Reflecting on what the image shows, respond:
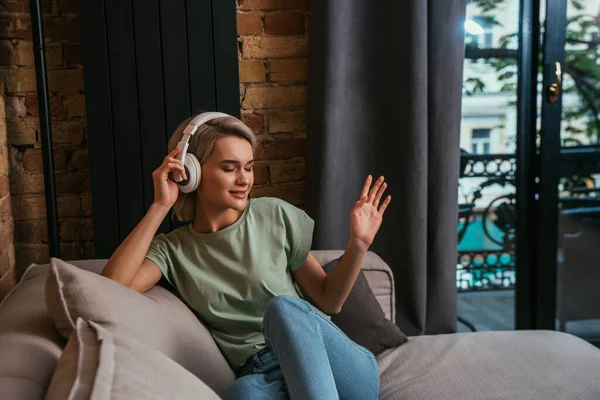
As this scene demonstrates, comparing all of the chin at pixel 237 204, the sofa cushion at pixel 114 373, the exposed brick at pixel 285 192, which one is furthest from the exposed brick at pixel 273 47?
the sofa cushion at pixel 114 373

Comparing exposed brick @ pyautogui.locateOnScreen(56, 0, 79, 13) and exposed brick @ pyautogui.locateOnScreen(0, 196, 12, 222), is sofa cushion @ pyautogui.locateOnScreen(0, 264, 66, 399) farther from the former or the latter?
exposed brick @ pyautogui.locateOnScreen(56, 0, 79, 13)

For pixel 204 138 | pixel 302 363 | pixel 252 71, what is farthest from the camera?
pixel 252 71

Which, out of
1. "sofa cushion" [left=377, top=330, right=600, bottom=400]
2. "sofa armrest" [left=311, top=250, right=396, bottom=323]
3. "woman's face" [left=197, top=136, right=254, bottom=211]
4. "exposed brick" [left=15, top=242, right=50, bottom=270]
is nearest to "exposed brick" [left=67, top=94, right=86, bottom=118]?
"exposed brick" [left=15, top=242, right=50, bottom=270]

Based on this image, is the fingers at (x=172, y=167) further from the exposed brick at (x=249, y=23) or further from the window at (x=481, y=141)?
the window at (x=481, y=141)

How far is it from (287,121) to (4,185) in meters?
0.90

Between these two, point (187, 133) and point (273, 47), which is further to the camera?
point (273, 47)

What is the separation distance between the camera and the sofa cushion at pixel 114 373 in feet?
2.69

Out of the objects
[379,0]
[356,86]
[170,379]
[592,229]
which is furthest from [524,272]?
[170,379]

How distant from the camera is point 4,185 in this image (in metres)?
1.95

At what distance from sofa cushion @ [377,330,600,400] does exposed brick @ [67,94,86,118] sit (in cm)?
118

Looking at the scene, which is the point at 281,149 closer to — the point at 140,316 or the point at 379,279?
the point at 379,279

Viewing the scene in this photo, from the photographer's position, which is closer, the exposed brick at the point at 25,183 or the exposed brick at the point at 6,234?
the exposed brick at the point at 6,234

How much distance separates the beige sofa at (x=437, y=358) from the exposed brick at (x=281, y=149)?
0.51m

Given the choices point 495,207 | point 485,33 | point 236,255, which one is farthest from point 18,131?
point 495,207
